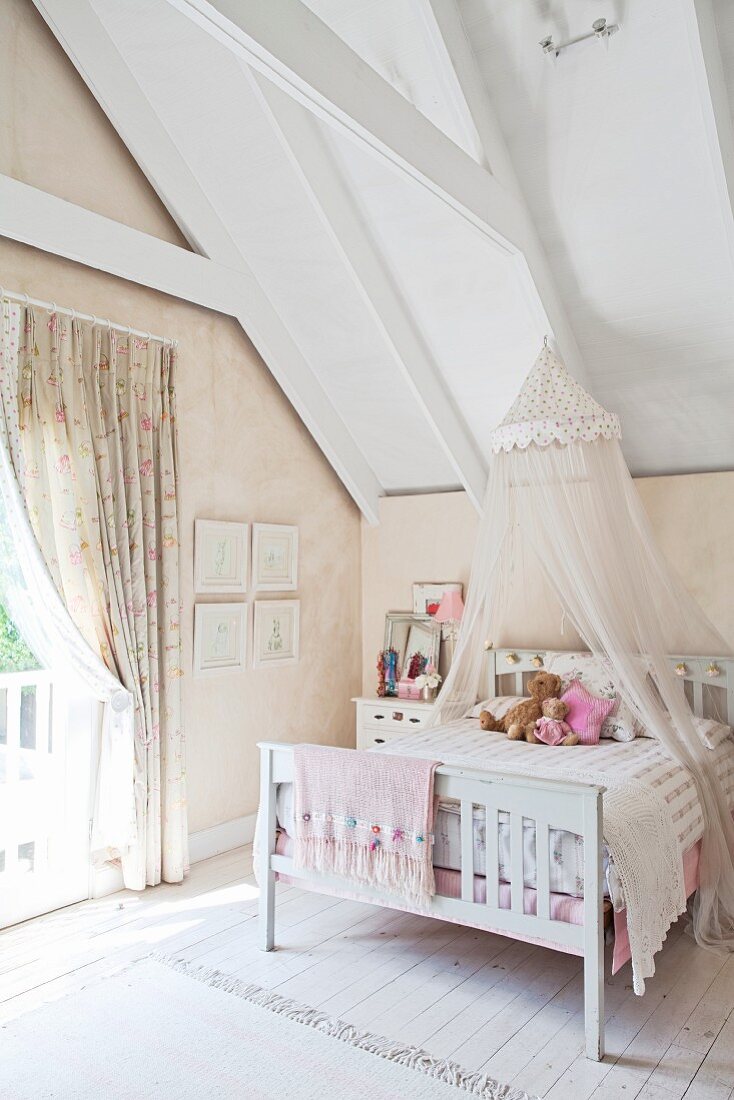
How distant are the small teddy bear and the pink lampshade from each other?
1.12 meters

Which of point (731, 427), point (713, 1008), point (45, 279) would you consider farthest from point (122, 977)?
point (731, 427)

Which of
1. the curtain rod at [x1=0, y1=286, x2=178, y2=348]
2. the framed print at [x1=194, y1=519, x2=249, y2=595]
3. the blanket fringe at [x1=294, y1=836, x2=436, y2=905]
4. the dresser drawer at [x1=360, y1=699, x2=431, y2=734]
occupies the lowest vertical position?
the blanket fringe at [x1=294, y1=836, x2=436, y2=905]

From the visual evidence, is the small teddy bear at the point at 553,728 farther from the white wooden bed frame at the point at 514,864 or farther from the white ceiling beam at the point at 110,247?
the white ceiling beam at the point at 110,247

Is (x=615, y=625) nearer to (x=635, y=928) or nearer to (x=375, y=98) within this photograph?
(x=635, y=928)

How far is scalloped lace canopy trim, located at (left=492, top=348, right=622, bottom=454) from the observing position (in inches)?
159

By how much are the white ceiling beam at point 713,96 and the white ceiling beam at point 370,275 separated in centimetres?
163

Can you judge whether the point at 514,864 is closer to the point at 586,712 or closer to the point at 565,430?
the point at 586,712

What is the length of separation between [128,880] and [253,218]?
3454 mm

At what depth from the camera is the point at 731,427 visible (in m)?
4.52

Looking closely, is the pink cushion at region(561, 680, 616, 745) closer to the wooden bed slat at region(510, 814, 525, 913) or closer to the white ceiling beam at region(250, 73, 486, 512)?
the wooden bed slat at region(510, 814, 525, 913)

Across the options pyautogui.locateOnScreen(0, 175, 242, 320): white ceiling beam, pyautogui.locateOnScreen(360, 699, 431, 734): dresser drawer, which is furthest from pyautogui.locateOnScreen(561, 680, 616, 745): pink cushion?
pyautogui.locateOnScreen(0, 175, 242, 320): white ceiling beam

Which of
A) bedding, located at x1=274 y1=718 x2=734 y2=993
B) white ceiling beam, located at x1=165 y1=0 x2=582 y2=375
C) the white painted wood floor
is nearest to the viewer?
white ceiling beam, located at x1=165 y1=0 x2=582 y2=375

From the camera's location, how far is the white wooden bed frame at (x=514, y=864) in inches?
108

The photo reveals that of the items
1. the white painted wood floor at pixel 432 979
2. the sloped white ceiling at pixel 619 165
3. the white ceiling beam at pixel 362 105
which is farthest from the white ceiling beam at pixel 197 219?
the white painted wood floor at pixel 432 979
